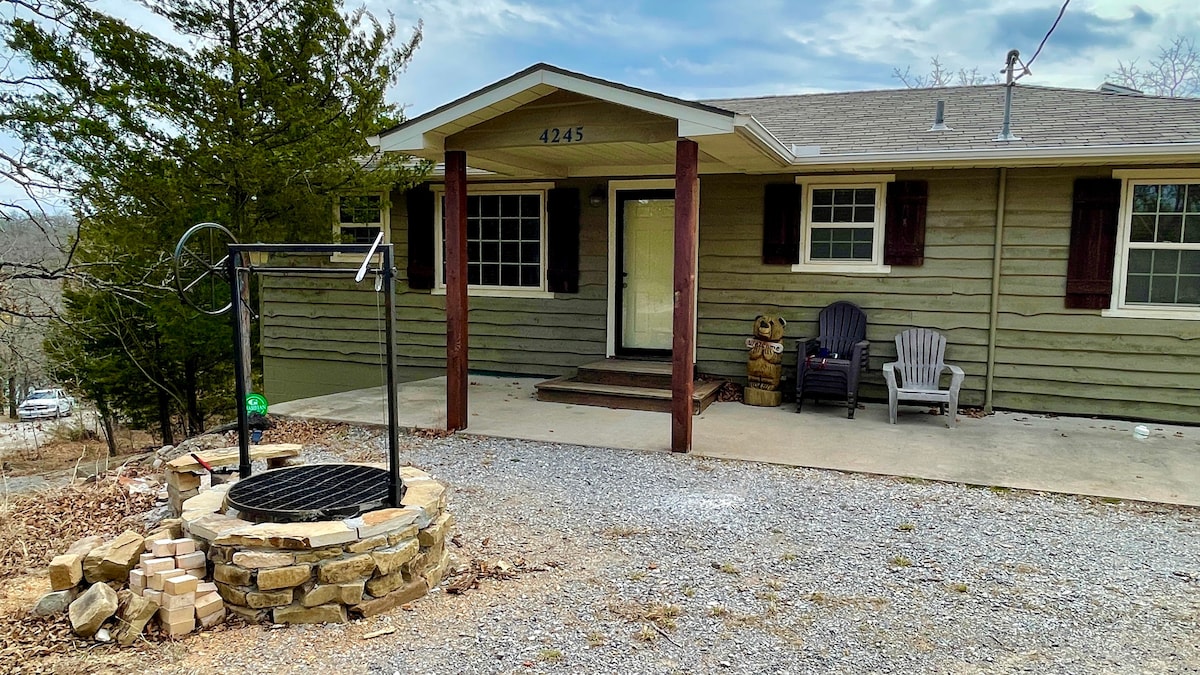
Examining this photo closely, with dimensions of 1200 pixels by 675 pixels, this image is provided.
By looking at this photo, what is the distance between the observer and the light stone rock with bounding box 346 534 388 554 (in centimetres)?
253

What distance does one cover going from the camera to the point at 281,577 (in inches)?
96.3

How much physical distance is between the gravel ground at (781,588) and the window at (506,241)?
3.49 metres

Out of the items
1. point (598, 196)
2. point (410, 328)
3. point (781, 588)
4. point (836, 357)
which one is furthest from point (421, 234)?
point (781, 588)

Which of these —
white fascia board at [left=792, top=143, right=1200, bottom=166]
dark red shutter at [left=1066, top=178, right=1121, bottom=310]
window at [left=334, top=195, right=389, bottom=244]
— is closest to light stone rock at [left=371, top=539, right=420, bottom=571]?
white fascia board at [left=792, top=143, right=1200, bottom=166]

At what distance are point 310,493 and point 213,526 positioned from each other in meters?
0.38

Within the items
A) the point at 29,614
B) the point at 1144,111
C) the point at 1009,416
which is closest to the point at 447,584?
the point at 29,614

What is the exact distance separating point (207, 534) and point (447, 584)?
2.86 ft

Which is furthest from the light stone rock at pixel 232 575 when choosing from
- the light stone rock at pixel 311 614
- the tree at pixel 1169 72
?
the tree at pixel 1169 72

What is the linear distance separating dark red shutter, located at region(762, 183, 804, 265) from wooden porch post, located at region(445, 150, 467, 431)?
271cm

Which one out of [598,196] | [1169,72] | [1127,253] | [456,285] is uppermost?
[1169,72]

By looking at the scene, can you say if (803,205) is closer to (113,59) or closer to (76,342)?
(113,59)

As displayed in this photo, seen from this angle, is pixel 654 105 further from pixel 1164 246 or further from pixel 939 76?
pixel 939 76

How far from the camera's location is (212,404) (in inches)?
435

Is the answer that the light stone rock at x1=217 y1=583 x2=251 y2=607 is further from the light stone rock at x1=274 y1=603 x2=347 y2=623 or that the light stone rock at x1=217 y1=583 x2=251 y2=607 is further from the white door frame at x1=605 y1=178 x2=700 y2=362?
the white door frame at x1=605 y1=178 x2=700 y2=362
